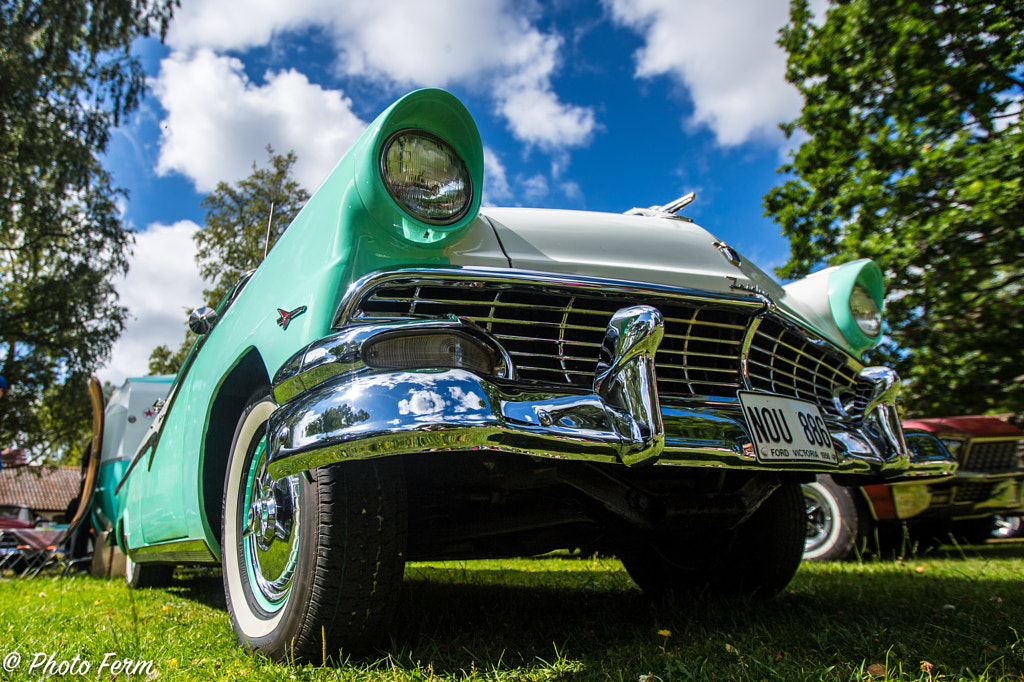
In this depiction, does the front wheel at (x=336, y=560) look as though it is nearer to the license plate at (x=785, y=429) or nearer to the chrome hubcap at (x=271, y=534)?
the chrome hubcap at (x=271, y=534)

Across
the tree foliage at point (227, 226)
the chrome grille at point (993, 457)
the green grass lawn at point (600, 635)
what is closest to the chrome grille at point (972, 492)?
the chrome grille at point (993, 457)

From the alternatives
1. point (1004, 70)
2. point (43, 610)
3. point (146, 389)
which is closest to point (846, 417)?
point (43, 610)

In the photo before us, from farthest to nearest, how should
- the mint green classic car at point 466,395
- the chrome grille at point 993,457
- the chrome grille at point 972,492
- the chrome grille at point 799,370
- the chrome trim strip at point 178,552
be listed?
1. the chrome grille at point 993,457
2. the chrome grille at point 972,492
3. the chrome trim strip at point 178,552
4. the chrome grille at point 799,370
5. the mint green classic car at point 466,395

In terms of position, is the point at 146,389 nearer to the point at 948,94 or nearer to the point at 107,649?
the point at 107,649

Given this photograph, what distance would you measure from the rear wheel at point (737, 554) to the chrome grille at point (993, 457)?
11.8 feet

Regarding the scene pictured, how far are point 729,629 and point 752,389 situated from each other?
2.21 feet

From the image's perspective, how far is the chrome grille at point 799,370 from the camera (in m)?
1.88

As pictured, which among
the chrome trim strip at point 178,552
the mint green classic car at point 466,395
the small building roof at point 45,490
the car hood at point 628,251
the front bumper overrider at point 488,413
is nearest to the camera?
the front bumper overrider at point 488,413

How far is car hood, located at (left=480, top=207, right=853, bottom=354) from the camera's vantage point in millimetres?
1657

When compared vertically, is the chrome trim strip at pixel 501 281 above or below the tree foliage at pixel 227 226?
below

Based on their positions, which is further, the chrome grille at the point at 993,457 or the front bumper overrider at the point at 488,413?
the chrome grille at the point at 993,457

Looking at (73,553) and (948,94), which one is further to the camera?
(948,94)

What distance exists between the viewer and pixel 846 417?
6.25 ft

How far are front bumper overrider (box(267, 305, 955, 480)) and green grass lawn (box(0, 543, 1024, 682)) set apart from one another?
1.48 ft
